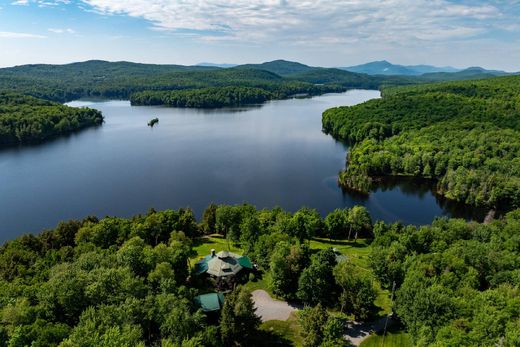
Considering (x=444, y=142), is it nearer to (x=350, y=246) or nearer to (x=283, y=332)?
(x=350, y=246)

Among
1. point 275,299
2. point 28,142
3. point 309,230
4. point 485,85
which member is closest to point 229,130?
point 28,142

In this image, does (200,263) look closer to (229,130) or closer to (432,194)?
(432,194)

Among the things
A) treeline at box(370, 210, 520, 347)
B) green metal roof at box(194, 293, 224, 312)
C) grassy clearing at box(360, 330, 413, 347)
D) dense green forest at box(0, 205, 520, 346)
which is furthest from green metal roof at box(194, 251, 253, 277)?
grassy clearing at box(360, 330, 413, 347)

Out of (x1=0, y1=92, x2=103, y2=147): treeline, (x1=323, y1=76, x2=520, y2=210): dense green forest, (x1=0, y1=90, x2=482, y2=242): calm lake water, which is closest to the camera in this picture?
(x1=0, y1=90, x2=482, y2=242): calm lake water

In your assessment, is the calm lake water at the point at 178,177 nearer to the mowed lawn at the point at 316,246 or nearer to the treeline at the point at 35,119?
the treeline at the point at 35,119

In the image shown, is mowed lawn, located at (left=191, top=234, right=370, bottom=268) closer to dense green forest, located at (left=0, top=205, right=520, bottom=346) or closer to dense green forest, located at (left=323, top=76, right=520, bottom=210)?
dense green forest, located at (left=0, top=205, right=520, bottom=346)

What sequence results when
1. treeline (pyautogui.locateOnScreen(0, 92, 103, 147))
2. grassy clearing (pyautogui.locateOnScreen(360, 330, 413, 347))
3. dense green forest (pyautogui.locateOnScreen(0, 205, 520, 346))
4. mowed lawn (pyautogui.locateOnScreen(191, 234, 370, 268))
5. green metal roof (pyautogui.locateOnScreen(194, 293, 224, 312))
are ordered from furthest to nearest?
treeline (pyautogui.locateOnScreen(0, 92, 103, 147)), mowed lawn (pyautogui.locateOnScreen(191, 234, 370, 268)), green metal roof (pyautogui.locateOnScreen(194, 293, 224, 312)), grassy clearing (pyautogui.locateOnScreen(360, 330, 413, 347)), dense green forest (pyautogui.locateOnScreen(0, 205, 520, 346))
